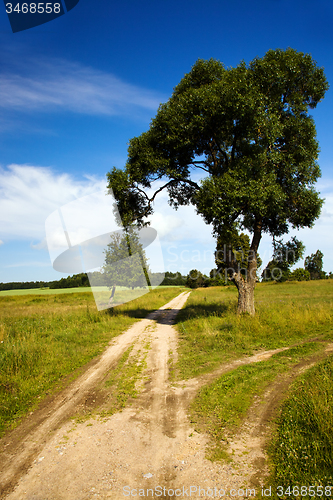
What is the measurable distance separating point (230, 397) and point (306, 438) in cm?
194

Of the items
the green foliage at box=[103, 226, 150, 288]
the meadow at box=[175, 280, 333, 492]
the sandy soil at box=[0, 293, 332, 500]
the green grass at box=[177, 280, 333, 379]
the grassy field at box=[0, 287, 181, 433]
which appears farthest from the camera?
the green foliage at box=[103, 226, 150, 288]

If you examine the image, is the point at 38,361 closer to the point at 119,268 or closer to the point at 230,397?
the point at 230,397

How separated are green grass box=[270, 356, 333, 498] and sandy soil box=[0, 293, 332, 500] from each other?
26 cm

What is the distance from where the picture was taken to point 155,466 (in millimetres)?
3758

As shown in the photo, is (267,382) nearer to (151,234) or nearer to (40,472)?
(40,472)

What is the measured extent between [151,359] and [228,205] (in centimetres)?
753

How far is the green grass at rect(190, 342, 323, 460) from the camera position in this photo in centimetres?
469

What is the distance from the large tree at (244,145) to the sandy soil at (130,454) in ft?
28.5

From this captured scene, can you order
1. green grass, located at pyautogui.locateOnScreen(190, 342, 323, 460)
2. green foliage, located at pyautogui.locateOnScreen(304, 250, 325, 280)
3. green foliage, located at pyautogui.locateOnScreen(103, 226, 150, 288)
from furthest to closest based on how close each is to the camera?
green foliage, located at pyautogui.locateOnScreen(304, 250, 325, 280) < green foliage, located at pyautogui.locateOnScreen(103, 226, 150, 288) < green grass, located at pyautogui.locateOnScreen(190, 342, 323, 460)

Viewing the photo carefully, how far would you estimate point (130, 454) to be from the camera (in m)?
4.04

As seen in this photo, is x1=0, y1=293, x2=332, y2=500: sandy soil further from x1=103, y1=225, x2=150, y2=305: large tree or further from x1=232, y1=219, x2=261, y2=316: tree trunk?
x1=103, y1=225, x2=150, y2=305: large tree

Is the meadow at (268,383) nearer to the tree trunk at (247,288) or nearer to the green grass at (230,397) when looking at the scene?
the green grass at (230,397)

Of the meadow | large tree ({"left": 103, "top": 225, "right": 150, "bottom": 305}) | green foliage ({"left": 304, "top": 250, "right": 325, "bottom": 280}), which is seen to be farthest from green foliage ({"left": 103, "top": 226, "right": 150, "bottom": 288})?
green foliage ({"left": 304, "top": 250, "right": 325, "bottom": 280})

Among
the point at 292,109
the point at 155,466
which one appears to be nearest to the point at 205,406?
the point at 155,466
